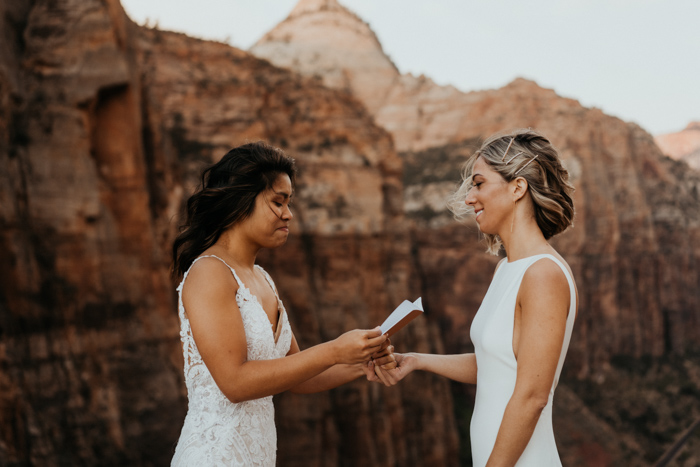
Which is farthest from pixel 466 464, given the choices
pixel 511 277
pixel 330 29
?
pixel 330 29

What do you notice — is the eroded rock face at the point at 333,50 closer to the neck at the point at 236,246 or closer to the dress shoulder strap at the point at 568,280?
the neck at the point at 236,246

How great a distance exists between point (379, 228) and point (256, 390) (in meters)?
17.5

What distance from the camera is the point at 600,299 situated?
116ft

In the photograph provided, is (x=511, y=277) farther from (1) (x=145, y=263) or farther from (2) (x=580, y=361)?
(2) (x=580, y=361)

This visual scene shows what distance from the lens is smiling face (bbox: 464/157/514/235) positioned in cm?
252

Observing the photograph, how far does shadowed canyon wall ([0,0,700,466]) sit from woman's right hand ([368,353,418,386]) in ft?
21.7

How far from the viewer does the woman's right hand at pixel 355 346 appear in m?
2.28

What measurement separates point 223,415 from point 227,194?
97 centimetres

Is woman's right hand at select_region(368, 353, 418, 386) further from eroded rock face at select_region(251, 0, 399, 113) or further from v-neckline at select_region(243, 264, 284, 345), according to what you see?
eroded rock face at select_region(251, 0, 399, 113)

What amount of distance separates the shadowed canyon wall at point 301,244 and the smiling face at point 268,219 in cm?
659

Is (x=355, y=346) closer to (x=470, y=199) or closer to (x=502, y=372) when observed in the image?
(x=502, y=372)

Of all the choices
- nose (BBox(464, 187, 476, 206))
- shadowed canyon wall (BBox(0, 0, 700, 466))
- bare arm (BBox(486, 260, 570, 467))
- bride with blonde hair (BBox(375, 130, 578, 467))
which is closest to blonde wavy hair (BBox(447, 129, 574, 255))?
bride with blonde hair (BBox(375, 130, 578, 467))

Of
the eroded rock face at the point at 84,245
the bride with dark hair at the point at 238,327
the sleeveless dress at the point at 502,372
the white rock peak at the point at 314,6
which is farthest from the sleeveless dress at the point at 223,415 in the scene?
the white rock peak at the point at 314,6

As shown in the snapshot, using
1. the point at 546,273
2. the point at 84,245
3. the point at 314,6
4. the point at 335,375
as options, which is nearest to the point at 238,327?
the point at 335,375
